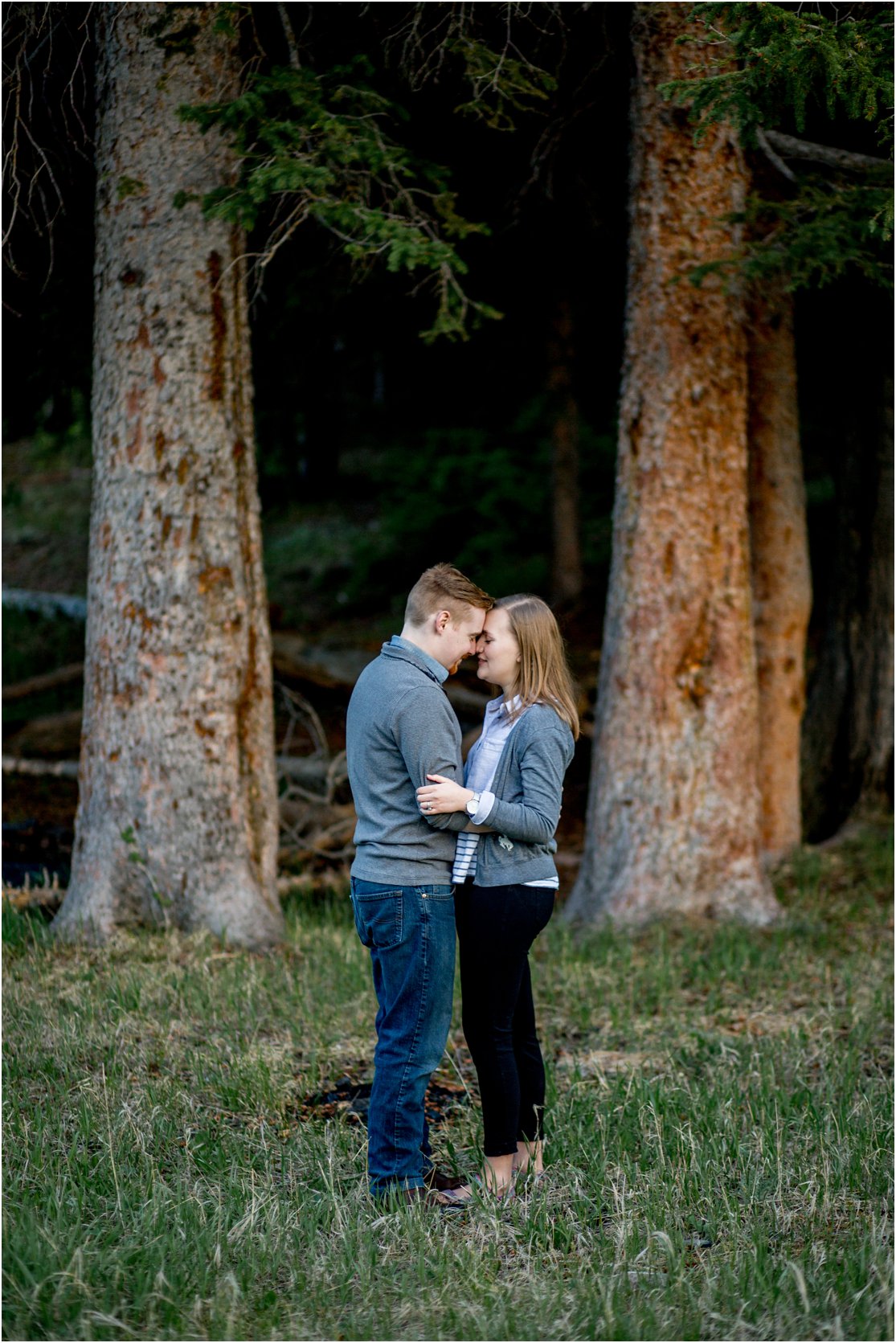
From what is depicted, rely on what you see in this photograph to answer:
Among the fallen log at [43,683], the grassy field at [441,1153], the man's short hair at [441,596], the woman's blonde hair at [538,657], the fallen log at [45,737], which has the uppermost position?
the man's short hair at [441,596]

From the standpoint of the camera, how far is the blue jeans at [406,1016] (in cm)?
395

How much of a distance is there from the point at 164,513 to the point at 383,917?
382 centimetres

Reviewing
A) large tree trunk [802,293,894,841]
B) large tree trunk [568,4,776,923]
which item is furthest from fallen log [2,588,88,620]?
large tree trunk [802,293,894,841]

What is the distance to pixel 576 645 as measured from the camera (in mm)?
14812

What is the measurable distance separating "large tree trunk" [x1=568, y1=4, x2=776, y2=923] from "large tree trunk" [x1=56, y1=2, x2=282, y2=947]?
261cm

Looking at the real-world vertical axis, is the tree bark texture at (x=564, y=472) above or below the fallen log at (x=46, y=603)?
above

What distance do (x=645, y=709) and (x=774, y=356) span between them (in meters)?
3.47

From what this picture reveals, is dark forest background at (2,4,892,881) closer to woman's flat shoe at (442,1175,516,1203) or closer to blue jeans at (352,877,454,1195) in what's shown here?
blue jeans at (352,877,454,1195)

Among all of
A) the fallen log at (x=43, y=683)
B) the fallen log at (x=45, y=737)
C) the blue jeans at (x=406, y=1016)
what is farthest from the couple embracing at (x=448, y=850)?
the fallen log at (x=45, y=737)

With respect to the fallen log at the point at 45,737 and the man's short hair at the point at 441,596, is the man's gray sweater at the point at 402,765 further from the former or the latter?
the fallen log at the point at 45,737

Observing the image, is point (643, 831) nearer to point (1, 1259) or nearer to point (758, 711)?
point (758, 711)

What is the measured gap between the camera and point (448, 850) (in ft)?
13.3

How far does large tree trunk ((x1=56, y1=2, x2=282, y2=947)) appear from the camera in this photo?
23.0 feet

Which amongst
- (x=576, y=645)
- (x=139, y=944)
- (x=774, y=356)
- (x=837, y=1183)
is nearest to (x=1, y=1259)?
(x=837, y=1183)
